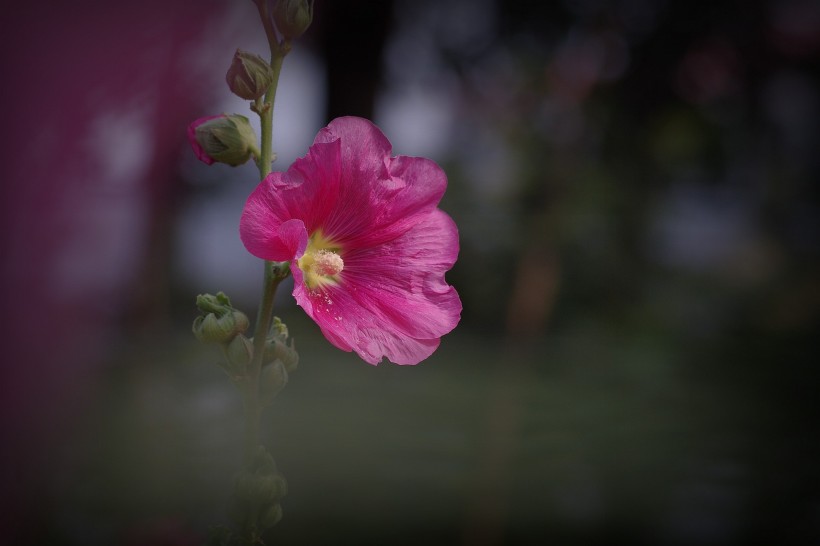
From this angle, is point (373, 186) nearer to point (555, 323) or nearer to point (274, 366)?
point (274, 366)

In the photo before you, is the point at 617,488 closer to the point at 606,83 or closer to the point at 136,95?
the point at 606,83

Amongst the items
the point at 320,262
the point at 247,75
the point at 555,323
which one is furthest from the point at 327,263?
the point at 555,323

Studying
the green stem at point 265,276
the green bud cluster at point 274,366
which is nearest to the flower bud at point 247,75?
the green stem at point 265,276

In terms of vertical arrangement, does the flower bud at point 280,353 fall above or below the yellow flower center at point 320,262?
below

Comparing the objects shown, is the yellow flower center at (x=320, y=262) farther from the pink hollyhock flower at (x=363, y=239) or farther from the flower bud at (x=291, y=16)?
the flower bud at (x=291, y=16)

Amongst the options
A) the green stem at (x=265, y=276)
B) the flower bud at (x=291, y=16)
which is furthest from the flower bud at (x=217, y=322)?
the flower bud at (x=291, y=16)

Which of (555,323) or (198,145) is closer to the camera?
(198,145)

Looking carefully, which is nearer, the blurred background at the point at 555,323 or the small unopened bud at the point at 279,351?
the small unopened bud at the point at 279,351
